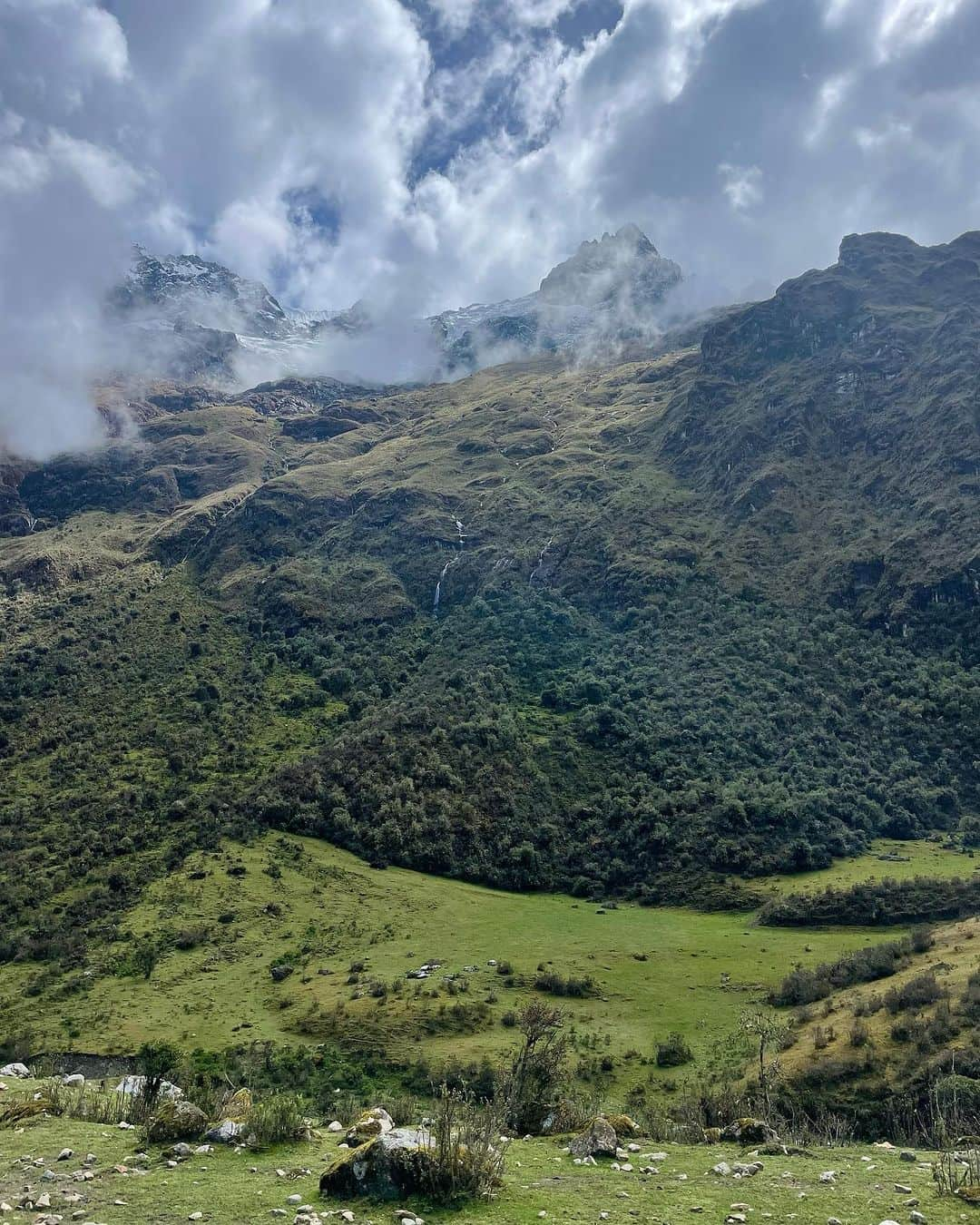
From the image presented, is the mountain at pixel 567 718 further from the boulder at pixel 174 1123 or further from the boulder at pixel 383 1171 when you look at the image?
the boulder at pixel 383 1171

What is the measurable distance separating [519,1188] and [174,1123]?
9202mm

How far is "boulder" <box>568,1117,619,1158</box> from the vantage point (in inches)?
756

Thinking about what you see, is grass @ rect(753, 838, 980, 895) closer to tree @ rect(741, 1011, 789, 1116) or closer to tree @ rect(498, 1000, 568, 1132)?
tree @ rect(741, 1011, 789, 1116)

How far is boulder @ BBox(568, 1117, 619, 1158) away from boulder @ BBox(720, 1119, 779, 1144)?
248 inches

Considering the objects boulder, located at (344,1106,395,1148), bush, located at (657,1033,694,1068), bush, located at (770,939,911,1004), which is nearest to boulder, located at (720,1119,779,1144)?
boulder, located at (344,1106,395,1148)

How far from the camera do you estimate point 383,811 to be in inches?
4850

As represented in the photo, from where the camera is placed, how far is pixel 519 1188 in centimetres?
1576

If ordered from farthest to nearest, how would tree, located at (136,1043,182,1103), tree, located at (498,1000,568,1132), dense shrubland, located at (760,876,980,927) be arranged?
dense shrubland, located at (760,876,980,927) < tree, located at (136,1043,182,1103) < tree, located at (498,1000,568,1132)

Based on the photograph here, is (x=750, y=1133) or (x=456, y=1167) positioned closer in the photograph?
(x=456, y=1167)

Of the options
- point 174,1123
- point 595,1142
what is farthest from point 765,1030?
point 174,1123

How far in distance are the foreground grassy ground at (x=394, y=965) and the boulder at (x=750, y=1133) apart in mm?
32847

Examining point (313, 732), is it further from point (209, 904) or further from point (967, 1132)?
point (967, 1132)

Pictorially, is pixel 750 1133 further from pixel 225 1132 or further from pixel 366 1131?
pixel 225 1132

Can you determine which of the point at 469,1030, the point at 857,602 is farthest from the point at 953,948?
the point at 857,602
